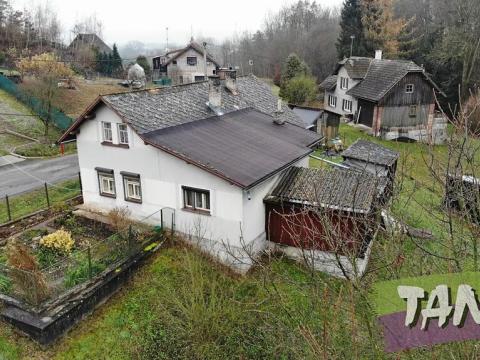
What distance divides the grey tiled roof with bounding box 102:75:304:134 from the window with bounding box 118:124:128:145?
2.31 ft

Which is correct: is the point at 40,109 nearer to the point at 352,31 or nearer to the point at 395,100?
the point at 395,100

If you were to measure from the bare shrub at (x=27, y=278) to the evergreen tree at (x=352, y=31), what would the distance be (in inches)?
1803

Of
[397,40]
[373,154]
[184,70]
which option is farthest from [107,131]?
[397,40]

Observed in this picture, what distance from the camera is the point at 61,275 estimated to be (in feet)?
40.7

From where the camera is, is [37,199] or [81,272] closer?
[81,272]

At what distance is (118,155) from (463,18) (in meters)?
40.8

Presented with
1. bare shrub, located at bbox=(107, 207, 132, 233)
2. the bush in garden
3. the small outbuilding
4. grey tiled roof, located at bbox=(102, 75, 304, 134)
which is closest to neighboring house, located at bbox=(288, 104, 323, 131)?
grey tiled roof, located at bbox=(102, 75, 304, 134)

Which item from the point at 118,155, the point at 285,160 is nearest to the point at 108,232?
the point at 118,155

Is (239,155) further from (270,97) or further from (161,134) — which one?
(270,97)

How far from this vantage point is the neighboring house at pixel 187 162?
14.8m

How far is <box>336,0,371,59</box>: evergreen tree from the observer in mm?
49875

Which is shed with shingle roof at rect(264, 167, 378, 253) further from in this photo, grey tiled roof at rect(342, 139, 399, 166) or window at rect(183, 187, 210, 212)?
grey tiled roof at rect(342, 139, 399, 166)

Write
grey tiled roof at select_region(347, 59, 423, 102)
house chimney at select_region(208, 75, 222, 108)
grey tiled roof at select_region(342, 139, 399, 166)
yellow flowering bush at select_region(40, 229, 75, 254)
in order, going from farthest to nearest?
grey tiled roof at select_region(347, 59, 423, 102)
grey tiled roof at select_region(342, 139, 399, 166)
house chimney at select_region(208, 75, 222, 108)
yellow flowering bush at select_region(40, 229, 75, 254)

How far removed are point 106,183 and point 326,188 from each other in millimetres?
9053
